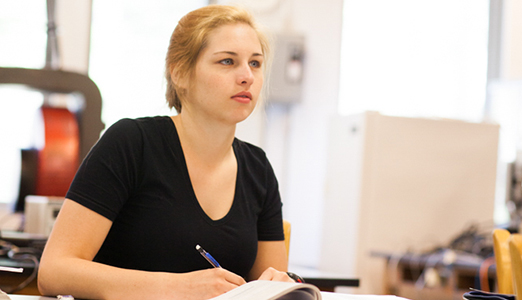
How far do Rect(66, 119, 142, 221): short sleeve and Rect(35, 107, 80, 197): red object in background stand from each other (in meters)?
1.22

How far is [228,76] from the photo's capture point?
43.0 inches

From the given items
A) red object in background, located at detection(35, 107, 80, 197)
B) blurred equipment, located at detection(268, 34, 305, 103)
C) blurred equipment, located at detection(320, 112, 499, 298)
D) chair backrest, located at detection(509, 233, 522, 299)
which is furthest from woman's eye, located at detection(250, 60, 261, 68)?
blurred equipment, located at detection(268, 34, 305, 103)

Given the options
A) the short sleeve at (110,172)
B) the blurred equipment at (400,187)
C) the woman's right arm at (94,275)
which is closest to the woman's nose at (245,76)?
the short sleeve at (110,172)

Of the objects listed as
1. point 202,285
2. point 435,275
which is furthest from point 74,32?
point 202,285

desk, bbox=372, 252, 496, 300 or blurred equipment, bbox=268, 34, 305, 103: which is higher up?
blurred equipment, bbox=268, 34, 305, 103

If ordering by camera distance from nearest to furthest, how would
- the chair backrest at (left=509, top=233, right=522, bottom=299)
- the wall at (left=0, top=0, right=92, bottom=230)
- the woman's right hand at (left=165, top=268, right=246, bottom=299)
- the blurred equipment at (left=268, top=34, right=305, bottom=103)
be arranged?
the woman's right hand at (left=165, top=268, right=246, bottom=299) < the chair backrest at (left=509, top=233, right=522, bottom=299) < the wall at (left=0, top=0, right=92, bottom=230) < the blurred equipment at (left=268, top=34, right=305, bottom=103)

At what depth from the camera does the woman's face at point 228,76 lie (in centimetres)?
109

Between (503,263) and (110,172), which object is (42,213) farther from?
(503,263)

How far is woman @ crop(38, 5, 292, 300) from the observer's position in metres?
0.96

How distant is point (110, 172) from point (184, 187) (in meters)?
0.15

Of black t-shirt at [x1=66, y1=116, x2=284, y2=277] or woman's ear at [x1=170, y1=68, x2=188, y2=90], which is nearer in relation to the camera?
black t-shirt at [x1=66, y1=116, x2=284, y2=277]

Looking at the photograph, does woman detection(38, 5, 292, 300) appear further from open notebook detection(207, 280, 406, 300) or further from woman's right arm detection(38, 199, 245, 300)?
open notebook detection(207, 280, 406, 300)

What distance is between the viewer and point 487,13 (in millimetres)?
4746

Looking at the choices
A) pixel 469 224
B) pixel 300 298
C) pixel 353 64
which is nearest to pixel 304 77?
pixel 353 64
